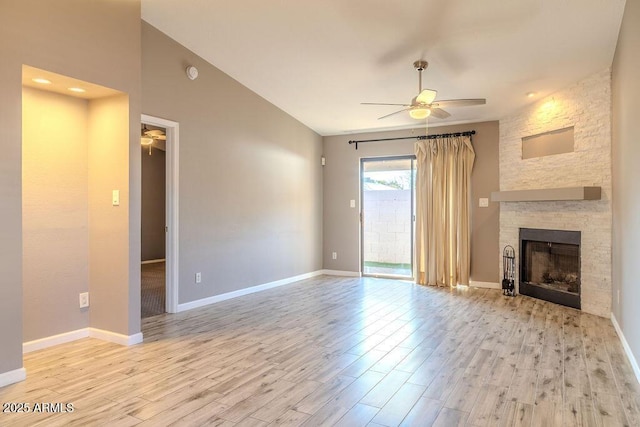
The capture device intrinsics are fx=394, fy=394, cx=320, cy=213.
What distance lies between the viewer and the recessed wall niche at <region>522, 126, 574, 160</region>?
496 cm

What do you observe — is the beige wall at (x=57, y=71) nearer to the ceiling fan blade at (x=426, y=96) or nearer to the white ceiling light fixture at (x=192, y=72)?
the white ceiling light fixture at (x=192, y=72)

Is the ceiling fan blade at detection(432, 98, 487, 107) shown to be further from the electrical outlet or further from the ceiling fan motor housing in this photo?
the electrical outlet

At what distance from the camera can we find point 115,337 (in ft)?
11.5

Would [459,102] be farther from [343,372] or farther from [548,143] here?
[343,372]

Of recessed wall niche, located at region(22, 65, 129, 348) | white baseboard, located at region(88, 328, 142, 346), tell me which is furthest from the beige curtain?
recessed wall niche, located at region(22, 65, 129, 348)

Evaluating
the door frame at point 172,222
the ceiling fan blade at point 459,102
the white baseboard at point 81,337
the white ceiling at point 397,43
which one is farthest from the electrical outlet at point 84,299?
the ceiling fan blade at point 459,102

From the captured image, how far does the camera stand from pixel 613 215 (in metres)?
4.29

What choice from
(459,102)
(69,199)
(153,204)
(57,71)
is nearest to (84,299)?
(69,199)

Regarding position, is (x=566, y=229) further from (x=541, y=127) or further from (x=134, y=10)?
(x=134, y=10)

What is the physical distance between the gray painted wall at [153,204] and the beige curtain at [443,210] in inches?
235

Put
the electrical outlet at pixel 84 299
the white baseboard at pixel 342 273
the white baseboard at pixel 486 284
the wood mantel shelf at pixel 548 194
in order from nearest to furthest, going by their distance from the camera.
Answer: the electrical outlet at pixel 84 299 < the wood mantel shelf at pixel 548 194 < the white baseboard at pixel 486 284 < the white baseboard at pixel 342 273

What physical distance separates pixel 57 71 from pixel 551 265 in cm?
592

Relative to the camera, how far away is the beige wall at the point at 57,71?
260cm

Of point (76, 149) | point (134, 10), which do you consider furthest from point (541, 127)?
point (76, 149)
